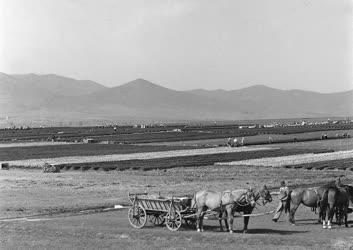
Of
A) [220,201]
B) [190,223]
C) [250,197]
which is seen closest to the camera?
[250,197]

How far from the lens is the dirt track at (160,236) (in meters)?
23.2

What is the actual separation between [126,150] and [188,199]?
68932mm

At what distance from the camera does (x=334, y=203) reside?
89.4 ft

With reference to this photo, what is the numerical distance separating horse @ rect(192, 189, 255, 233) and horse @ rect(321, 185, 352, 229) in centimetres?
402

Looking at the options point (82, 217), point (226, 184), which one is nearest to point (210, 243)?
point (82, 217)

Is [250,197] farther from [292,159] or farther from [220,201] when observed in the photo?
[292,159]

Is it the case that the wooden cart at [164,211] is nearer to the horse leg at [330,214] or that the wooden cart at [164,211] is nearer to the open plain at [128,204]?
the open plain at [128,204]

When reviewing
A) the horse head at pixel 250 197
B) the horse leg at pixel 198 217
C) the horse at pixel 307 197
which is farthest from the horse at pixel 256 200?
the horse at pixel 307 197

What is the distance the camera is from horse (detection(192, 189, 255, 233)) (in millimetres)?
25078

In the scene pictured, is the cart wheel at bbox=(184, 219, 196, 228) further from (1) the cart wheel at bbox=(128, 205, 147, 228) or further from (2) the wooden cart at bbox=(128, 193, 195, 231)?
(1) the cart wheel at bbox=(128, 205, 147, 228)

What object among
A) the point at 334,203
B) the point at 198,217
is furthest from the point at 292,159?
the point at 198,217

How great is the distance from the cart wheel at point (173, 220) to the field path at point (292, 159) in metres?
42.3

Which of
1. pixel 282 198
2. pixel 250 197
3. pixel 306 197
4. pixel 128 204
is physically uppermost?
pixel 250 197

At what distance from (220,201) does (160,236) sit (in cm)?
264
